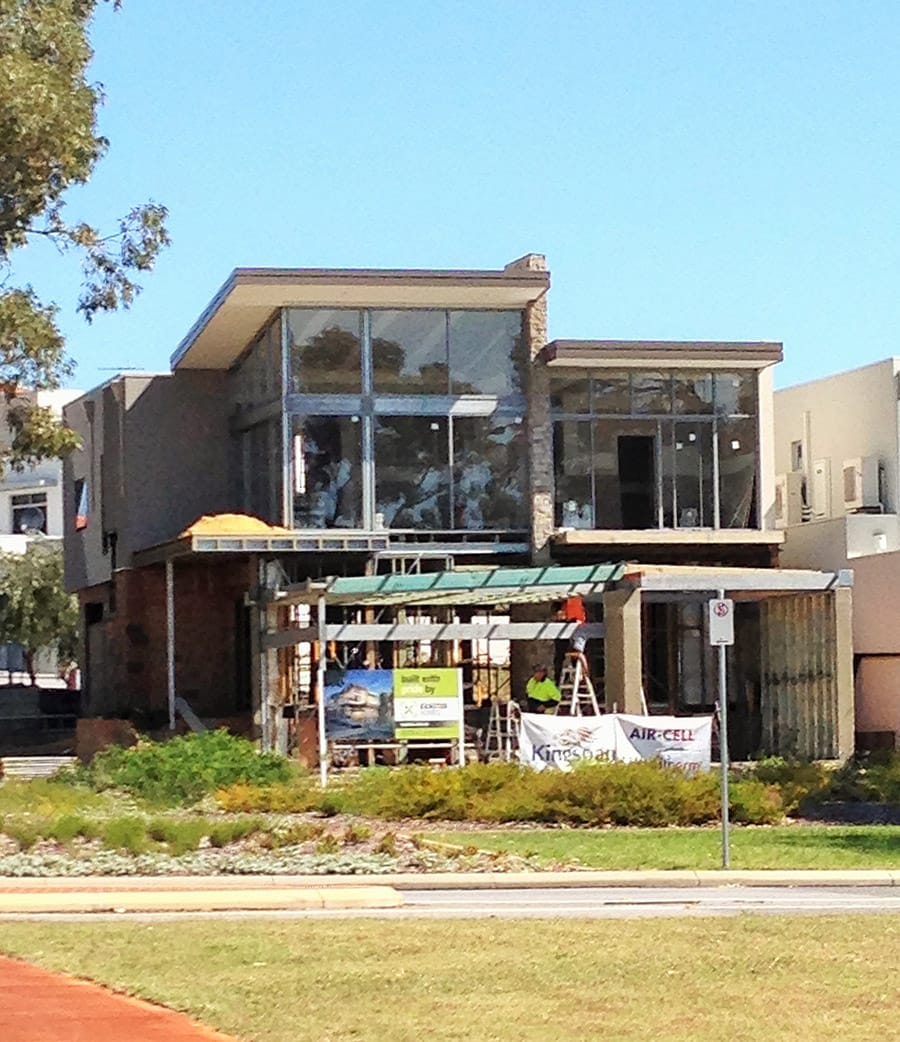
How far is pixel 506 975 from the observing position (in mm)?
13867

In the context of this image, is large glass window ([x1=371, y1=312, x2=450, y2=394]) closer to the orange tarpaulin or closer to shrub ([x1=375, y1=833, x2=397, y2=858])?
the orange tarpaulin

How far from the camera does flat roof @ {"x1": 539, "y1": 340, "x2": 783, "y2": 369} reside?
43.6 metres

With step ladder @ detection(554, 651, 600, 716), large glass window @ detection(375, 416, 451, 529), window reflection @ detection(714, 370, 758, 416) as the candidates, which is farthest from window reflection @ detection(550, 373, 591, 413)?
step ladder @ detection(554, 651, 600, 716)

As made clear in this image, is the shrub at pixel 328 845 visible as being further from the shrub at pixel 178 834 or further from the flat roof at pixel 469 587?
the flat roof at pixel 469 587

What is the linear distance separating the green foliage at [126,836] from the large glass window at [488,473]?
62.1 feet

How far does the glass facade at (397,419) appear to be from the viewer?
140ft

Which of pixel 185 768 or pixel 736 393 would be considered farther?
pixel 736 393

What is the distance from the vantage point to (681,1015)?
12.3 metres

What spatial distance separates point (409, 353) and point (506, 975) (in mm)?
30062

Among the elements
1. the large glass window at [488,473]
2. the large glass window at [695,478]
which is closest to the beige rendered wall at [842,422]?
the large glass window at [695,478]

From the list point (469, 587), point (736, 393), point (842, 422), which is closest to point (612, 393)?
point (736, 393)

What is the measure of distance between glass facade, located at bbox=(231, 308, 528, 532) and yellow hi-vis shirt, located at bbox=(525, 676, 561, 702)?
531 centimetres

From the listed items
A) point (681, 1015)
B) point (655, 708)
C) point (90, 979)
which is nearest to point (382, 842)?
point (90, 979)

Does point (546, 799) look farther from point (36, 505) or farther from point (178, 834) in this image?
point (36, 505)
